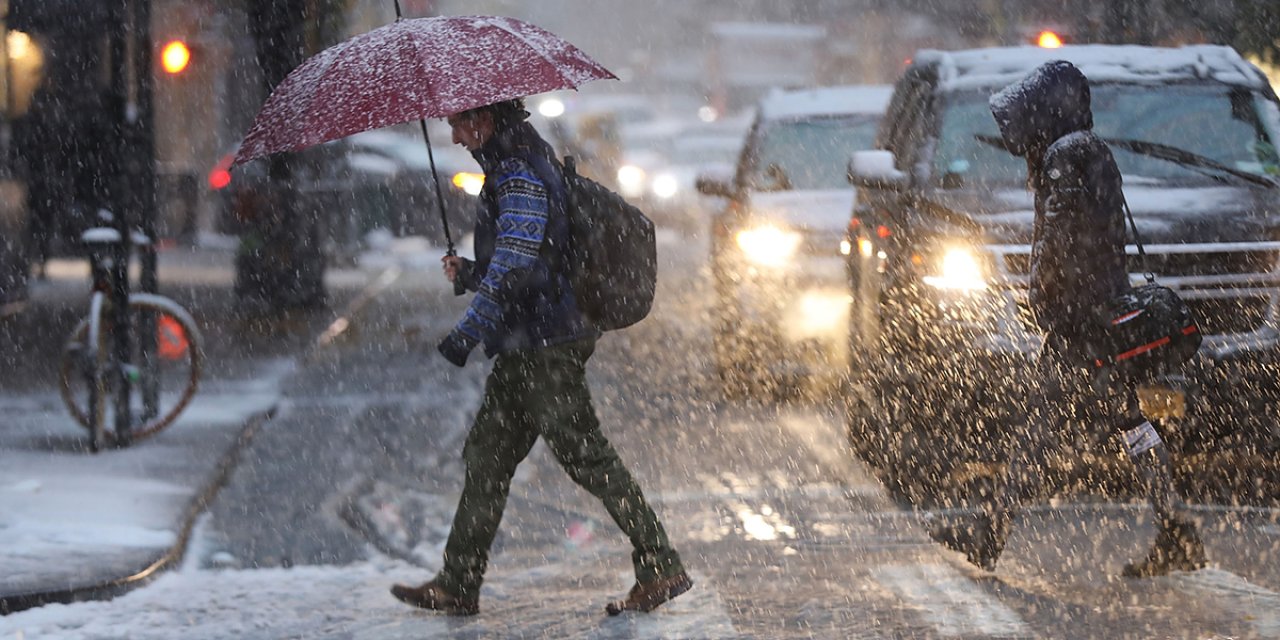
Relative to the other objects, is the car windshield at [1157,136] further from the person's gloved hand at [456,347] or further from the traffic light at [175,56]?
the traffic light at [175,56]

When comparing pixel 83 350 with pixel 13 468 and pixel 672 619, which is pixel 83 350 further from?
pixel 672 619

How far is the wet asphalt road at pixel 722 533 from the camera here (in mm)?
6293

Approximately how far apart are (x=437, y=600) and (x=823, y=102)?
25.7 ft

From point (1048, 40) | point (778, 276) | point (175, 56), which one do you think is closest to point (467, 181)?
point (175, 56)

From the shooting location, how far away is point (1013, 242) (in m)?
8.03

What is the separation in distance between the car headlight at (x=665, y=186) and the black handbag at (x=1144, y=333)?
2736 cm

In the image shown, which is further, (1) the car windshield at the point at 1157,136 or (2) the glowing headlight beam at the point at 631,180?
(2) the glowing headlight beam at the point at 631,180

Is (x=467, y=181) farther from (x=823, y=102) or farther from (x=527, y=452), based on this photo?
(x=527, y=452)

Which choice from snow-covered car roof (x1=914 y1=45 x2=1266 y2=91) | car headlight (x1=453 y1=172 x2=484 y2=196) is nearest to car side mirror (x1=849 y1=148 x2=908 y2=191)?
snow-covered car roof (x1=914 y1=45 x2=1266 y2=91)

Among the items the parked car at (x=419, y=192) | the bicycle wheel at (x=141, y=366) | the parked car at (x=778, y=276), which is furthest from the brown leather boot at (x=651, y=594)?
the parked car at (x=419, y=192)

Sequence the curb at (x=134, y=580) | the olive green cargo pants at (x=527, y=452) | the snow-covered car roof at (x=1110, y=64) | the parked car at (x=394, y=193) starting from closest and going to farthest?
the olive green cargo pants at (x=527, y=452)
the curb at (x=134, y=580)
the snow-covered car roof at (x=1110, y=64)
the parked car at (x=394, y=193)

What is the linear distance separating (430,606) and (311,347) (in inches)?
307

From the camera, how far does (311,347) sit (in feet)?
46.0

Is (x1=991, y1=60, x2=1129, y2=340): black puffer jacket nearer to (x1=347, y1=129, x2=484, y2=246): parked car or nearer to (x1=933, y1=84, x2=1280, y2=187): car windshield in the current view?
(x1=933, y1=84, x2=1280, y2=187): car windshield
